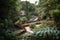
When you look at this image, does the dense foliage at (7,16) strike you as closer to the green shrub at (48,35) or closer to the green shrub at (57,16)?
the green shrub at (48,35)

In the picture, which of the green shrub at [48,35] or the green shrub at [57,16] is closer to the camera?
the green shrub at [48,35]

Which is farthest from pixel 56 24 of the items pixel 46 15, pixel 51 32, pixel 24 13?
pixel 24 13

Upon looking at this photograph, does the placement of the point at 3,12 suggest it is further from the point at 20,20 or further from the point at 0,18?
the point at 20,20

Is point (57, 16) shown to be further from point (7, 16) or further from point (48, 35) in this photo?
point (7, 16)

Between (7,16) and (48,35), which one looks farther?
(7,16)

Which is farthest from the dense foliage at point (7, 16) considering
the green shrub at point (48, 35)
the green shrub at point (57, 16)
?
the green shrub at point (57, 16)

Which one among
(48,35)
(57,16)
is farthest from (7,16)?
(48,35)

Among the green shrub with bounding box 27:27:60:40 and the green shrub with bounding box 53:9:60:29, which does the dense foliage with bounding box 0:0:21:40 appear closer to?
the green shrub with bounding box 27:27:60:40

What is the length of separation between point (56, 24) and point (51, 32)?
3.31ft

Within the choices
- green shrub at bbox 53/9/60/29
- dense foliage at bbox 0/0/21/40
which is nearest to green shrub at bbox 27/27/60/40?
green shrub at bbox 53/9/60/29

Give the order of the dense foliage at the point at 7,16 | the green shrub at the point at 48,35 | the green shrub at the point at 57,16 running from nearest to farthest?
1. the green shrub at the point at 48,35
2. the green shrub at the point at 57,16
3. the dense foliage at the point at 7,16

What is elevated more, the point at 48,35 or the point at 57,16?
the point at 57,16

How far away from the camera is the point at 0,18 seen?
20.5 feet

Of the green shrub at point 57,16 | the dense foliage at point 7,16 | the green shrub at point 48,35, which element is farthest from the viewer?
the dense foliage at point 7,16
